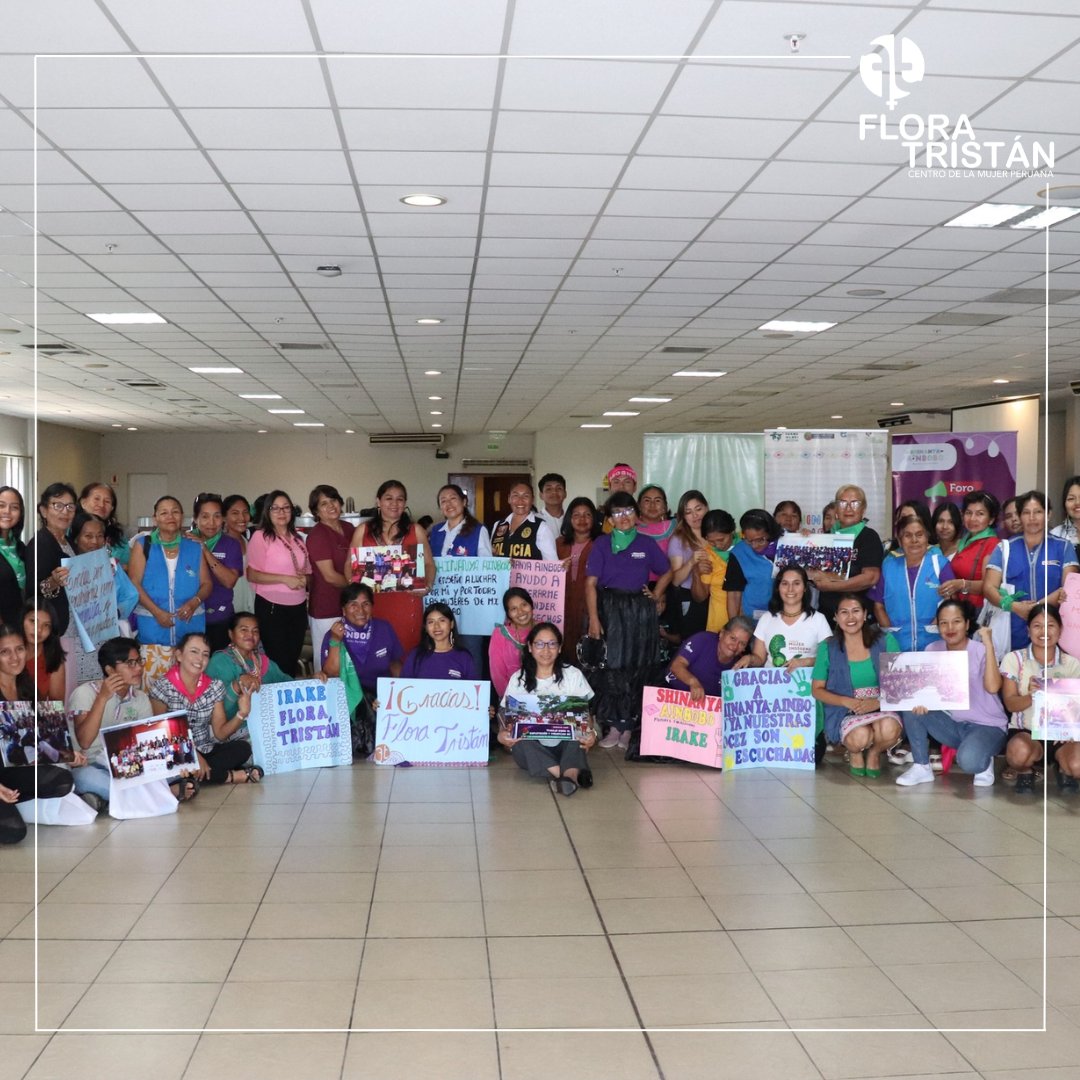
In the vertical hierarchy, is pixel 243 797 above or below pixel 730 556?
below

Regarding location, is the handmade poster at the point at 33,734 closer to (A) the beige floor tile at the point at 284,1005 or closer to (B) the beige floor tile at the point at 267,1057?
(A) the beige floor tile at the point at 284,1005

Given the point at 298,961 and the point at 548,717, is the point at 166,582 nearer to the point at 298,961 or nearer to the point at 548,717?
the point at 548,717

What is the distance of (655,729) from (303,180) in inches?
135

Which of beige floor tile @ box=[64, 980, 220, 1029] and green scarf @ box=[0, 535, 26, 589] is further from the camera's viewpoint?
green scarf @ box=[0, 535, 26, 589]

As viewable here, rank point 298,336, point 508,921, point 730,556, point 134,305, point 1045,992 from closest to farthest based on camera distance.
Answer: point 1045,992 < point 508,921 < point 730,556 < point 134,305 < point 298,336

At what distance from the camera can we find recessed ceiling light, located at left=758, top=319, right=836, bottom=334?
9141 millimetres

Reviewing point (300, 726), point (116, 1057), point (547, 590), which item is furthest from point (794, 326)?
point (116, 1057)

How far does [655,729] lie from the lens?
6.11 m

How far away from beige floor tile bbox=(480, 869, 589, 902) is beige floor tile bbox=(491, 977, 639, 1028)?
70 centimetres

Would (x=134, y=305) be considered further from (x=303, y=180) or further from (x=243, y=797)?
(x=243, y=797)

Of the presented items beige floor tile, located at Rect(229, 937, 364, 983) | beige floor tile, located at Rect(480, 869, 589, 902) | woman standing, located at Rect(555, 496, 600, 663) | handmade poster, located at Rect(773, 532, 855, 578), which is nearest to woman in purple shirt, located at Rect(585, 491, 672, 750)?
woman standing, located at Rect(555, 496, 600, 663)

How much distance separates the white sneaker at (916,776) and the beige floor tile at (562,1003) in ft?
9.20

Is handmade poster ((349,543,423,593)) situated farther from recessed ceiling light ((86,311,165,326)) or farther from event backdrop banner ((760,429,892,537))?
recessed ceiling light ((86,311,165,326))

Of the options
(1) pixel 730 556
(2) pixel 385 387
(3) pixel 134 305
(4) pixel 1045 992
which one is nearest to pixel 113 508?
(3) pixel 134 305
